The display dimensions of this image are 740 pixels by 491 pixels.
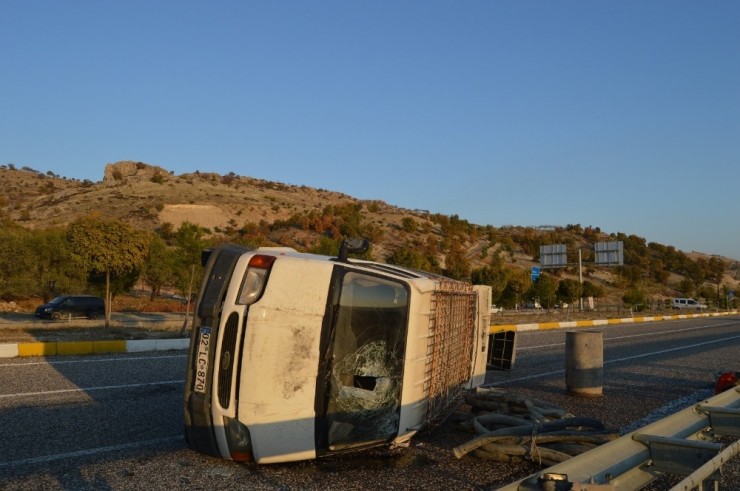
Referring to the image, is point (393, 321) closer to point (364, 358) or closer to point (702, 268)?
point (364, 358)

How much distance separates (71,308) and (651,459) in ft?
110

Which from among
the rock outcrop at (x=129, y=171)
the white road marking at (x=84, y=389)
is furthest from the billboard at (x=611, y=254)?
the rock outcrop at (x=129, y=171)

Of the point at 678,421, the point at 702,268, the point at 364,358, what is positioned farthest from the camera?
the point at 702,268

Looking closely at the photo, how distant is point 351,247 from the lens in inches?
247

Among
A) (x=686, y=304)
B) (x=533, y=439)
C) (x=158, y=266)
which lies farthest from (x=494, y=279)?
(x=686, y=304)

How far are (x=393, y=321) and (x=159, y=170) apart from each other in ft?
360

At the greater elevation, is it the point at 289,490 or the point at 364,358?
the point at 364,358

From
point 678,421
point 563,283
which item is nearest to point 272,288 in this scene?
point 678,421

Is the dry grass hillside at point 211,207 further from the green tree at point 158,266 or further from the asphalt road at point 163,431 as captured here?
the asphalt road at point 163,431

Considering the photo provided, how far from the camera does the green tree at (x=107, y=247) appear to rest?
2320cm

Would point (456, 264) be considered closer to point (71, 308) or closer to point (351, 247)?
point (71, 308)

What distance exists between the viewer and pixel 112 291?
27.3 m

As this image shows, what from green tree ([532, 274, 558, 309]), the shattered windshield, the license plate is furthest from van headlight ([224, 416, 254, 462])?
green tree ([532, 274, 558, 309])

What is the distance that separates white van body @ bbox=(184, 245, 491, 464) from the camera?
552 cm
